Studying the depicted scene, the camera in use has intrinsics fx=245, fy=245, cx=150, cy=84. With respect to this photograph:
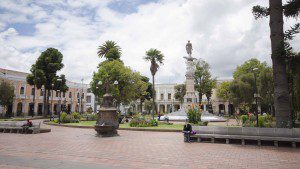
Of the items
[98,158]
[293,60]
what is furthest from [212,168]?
[293,60]

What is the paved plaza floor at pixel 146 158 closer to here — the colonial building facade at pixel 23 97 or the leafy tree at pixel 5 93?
the leafy tree at pixel 5 93

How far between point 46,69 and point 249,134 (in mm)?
38715

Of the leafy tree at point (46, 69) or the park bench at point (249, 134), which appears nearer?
the park bench at point (249, 134)

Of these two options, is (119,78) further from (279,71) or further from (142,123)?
(279,71)

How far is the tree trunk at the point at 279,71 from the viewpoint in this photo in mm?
11992

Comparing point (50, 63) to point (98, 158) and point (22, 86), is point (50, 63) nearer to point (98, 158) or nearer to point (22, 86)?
point (22, 86)

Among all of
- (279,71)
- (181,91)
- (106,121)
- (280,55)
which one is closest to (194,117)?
A: (106,121)

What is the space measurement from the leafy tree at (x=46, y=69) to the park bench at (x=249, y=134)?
34115mm

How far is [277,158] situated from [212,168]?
2.88 metres

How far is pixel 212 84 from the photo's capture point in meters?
55.2

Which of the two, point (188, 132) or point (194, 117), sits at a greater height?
point (194, 117)

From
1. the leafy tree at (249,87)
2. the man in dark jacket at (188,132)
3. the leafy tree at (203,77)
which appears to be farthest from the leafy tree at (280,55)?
the leafy tree at (203,77)

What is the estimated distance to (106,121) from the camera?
16.1m

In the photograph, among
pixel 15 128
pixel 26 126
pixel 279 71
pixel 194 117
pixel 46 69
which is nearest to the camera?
pixel 279 71
